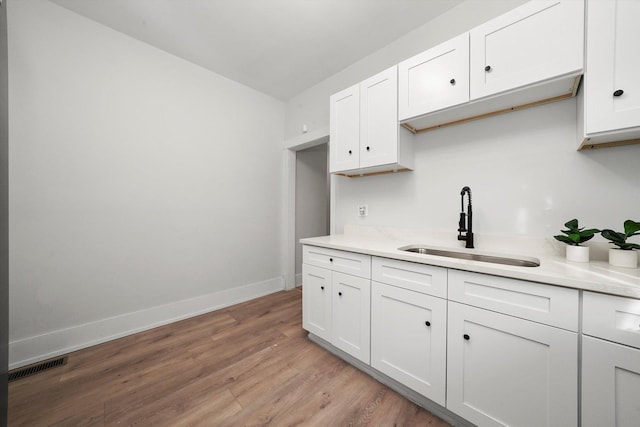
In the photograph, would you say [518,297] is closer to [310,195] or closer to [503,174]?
[503,174]

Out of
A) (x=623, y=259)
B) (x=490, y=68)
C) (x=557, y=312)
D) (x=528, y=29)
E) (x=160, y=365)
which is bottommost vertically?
(x=160, y=365)

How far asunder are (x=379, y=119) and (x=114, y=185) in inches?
94.6

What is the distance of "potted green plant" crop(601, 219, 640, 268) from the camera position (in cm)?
102

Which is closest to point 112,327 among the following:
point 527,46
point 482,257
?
point 482,257

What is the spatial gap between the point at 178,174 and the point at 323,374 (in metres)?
2.32

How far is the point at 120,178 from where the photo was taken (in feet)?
6.85

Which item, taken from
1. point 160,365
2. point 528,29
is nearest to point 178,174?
point 160,365

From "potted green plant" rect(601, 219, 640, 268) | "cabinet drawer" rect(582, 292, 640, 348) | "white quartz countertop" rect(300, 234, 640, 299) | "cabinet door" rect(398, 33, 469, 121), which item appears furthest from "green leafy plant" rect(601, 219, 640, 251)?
"cabinet door" rect(398, 33, 469, 121)

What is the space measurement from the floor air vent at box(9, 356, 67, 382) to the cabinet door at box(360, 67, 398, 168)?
281 centimetres

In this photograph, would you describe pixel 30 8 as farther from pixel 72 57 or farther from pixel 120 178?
pixel 120 178

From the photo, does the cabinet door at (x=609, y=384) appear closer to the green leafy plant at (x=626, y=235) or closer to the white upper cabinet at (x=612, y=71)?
the green leafy plant at (x=626, y=235)

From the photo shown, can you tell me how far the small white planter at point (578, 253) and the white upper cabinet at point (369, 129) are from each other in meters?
1.09

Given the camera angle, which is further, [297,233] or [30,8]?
[297,233]

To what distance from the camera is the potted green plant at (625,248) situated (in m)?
1.02
